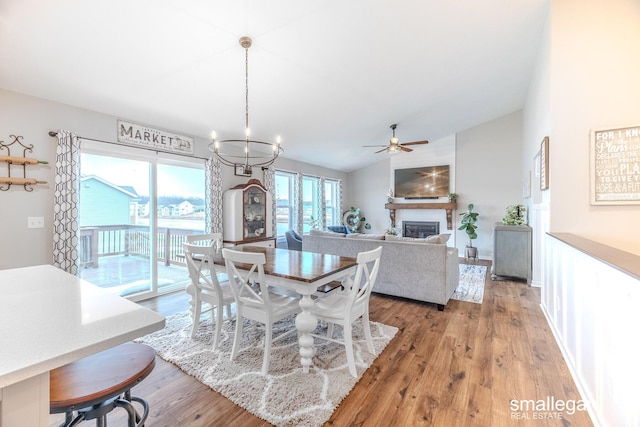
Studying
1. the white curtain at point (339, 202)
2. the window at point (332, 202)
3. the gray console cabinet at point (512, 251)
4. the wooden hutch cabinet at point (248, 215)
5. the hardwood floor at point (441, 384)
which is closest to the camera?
the hardwood floor at point (441, 384)

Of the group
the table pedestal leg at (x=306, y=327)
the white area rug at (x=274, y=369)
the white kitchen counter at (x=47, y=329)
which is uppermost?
the white kitchen counter at (x=47, y=329)

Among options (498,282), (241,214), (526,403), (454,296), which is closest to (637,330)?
(526,403)

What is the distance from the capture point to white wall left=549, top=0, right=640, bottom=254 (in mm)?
2615

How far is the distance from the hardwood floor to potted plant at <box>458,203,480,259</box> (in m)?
3.60

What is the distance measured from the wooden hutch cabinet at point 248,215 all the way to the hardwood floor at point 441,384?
2.54 m

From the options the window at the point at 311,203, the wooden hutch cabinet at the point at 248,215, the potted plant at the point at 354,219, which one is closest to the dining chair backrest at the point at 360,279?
the wooden hutch cabinet at the point at 248,215

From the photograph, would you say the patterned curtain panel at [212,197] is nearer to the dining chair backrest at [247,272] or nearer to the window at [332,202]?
the dining chair backrest at [247,272]

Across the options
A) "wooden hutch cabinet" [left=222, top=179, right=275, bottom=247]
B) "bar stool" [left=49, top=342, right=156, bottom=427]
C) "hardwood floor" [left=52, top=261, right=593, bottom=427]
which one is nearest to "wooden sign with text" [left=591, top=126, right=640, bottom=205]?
"hardwood floor" [left=52, top=261, right=593, bottom=427]

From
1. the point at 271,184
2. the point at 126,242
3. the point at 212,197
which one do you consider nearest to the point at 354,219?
the point at 271,184

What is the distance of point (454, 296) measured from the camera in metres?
3.92

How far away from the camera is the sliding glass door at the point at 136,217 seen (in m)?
3.46

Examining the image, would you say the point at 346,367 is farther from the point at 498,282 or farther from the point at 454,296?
the point at 498,282

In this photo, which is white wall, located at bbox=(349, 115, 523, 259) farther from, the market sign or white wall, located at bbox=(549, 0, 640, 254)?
the market sign

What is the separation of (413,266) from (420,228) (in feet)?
14.2
